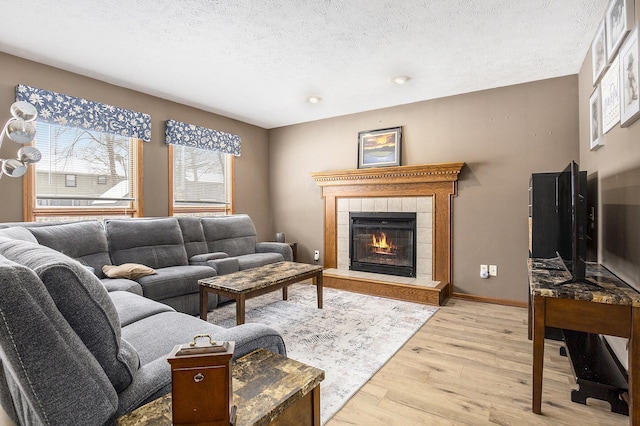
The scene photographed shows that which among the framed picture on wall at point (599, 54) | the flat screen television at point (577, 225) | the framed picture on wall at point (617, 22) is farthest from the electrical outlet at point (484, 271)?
the framed picture on wall at point (617, 22)

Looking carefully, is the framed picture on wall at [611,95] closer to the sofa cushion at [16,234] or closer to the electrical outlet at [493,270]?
the electrical outlet at [493,270]

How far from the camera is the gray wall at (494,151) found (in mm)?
3566

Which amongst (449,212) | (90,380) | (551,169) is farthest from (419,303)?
(90,380)

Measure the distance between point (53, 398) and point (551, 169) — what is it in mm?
4317

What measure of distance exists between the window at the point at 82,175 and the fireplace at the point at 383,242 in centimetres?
295

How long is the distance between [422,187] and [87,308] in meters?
3.94

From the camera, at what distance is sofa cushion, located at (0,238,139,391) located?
2.92ft

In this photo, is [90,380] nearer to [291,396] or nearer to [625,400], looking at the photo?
[291,396]

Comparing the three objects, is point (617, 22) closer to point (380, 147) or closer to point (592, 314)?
point (592, 314)

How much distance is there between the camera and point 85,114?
135 inches

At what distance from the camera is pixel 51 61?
10.3ft

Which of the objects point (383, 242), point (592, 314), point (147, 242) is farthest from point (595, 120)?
point (147, 242)


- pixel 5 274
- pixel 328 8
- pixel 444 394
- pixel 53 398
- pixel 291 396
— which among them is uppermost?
pixel 328 8

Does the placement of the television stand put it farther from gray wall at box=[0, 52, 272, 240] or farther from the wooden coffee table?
gray wall at box=[0, 52, 272, 240]
